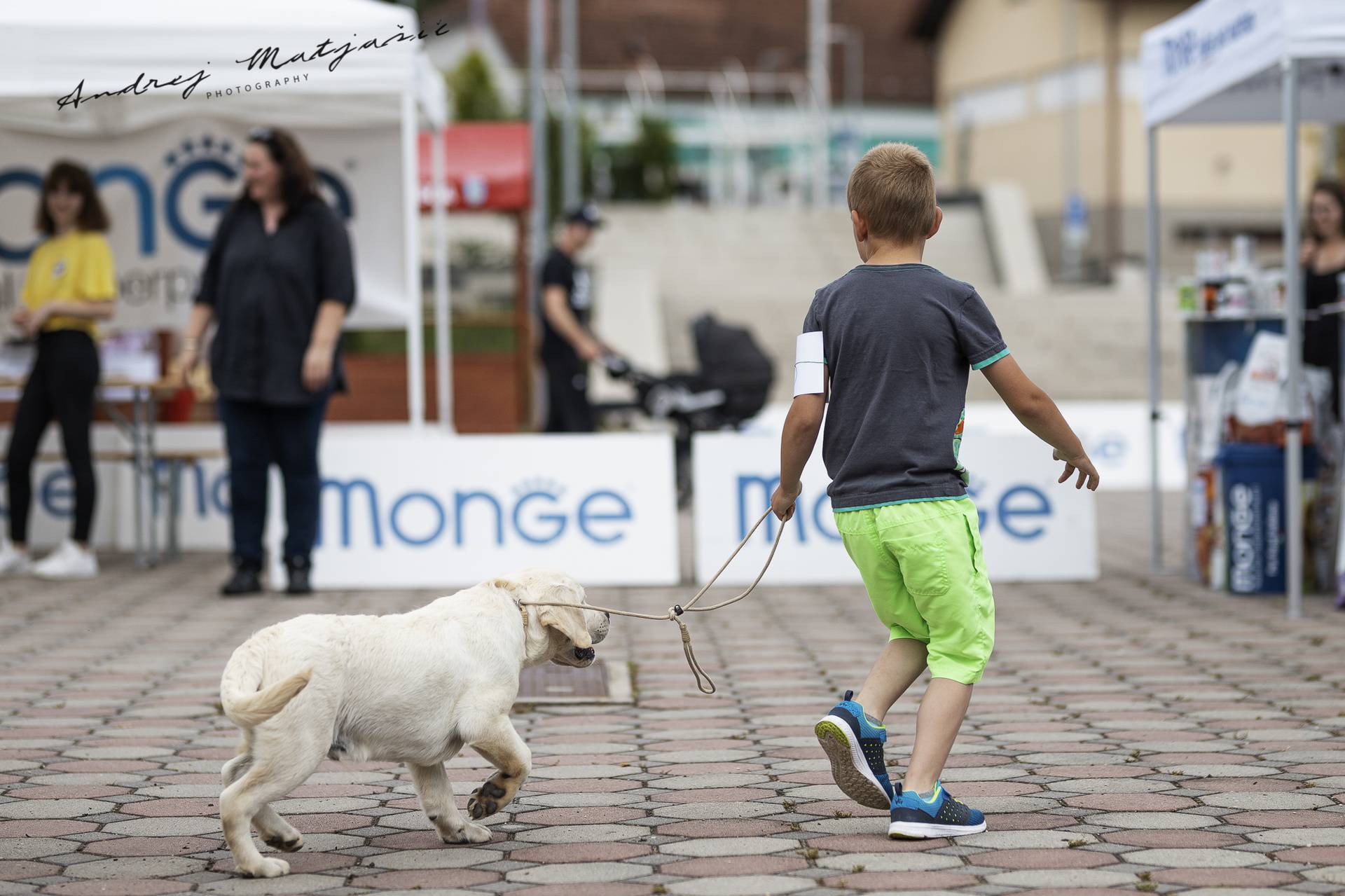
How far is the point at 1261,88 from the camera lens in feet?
31.3

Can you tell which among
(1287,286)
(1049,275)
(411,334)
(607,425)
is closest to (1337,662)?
(1287,286)

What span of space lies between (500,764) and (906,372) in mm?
1282

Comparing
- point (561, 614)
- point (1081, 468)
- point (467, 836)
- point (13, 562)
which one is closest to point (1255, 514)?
point (1081, 468)

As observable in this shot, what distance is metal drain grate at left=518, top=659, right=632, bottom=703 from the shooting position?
5949mm

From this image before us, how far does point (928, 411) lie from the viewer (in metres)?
4.01

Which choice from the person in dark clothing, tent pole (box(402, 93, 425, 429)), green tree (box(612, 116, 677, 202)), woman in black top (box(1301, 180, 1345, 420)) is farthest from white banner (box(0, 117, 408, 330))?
green tree (box(612, 116, 677, 202))

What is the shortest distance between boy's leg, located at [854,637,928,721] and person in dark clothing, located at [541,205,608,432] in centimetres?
777

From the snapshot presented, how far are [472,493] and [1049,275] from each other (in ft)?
107

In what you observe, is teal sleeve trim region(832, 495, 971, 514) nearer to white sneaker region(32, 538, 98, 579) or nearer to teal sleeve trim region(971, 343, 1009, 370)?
teal sleeve trim region(971, 343, 1009, 370)

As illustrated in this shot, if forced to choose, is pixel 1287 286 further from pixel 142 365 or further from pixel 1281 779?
pixel 142 365

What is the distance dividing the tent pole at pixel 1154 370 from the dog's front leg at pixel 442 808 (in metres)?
6.43

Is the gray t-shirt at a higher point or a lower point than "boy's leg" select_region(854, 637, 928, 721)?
higher

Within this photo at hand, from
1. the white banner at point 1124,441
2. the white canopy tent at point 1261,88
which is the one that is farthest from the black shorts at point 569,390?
the white banner at point 1124,441

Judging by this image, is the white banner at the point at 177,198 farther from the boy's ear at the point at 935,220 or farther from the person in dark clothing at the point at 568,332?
the boy's ear at the point at 935,220
